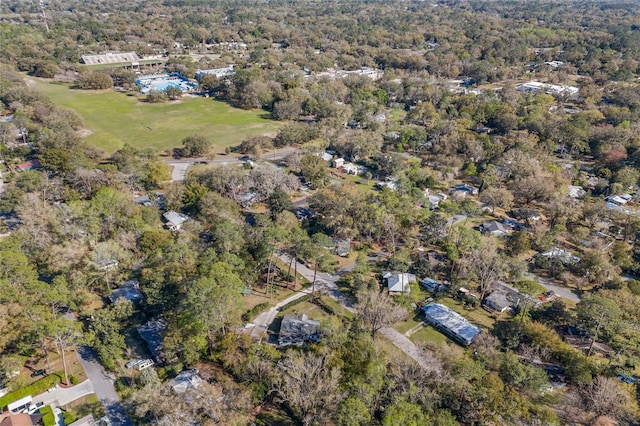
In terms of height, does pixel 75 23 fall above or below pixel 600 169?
above

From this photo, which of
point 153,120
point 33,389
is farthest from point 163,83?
point 33,389

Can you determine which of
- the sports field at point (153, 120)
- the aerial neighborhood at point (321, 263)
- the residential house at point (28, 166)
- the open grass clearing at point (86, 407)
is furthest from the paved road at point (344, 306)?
the residential house at point (28, 166)

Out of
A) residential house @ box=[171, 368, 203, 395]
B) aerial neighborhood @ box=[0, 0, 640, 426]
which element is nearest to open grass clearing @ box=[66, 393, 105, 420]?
aerial neighborhood @ box=[0, 0, 640, 426]

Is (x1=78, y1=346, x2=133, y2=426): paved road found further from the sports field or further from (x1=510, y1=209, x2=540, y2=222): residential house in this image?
the sports field

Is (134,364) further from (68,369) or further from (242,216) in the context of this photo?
(242,216)

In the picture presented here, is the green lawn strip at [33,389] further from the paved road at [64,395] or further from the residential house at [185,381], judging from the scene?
the residential house at [185,381]

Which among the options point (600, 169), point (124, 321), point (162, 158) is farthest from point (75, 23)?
point (600, 169)

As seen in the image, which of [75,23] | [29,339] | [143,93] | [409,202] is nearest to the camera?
[29,339]

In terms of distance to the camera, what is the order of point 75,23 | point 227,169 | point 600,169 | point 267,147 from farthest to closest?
point 75,23, point 267,147, point 600,169, point 227,169

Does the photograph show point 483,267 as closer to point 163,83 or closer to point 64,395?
point 64,395
